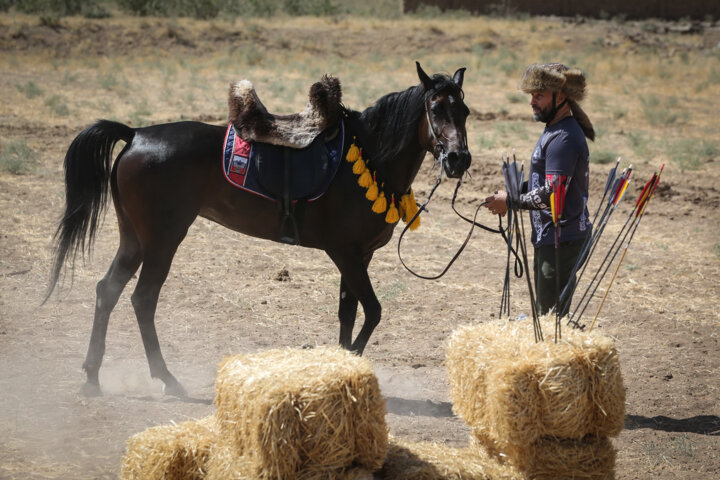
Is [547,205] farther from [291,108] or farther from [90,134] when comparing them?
[291,108]

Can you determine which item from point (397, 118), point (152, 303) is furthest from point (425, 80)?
point (152, 303)

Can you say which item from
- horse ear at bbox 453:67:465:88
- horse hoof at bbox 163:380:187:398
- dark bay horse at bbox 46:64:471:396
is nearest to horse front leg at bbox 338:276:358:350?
dark bay horse at bbox 46:64:471:396

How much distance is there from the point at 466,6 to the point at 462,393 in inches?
1607

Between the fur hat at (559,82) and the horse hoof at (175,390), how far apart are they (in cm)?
326

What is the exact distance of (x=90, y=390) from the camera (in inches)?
210

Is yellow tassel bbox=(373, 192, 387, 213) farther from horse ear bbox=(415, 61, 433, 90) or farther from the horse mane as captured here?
horse ear bbox=(415, 61, 433, 90)

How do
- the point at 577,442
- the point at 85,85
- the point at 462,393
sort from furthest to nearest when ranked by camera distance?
the point at 85,85 < the point at 462,393 < the point at 577,442

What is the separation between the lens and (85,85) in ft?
67.5

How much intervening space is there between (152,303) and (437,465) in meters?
2.75

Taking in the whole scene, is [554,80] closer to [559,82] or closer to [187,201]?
[559,82]

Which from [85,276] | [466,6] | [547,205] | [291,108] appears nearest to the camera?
[547,205]

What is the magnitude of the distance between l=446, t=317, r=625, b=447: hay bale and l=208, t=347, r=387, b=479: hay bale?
623 mm

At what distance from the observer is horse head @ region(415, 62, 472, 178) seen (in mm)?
4992

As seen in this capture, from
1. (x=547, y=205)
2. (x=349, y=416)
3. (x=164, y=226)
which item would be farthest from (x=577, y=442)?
(x=164, y=226)
